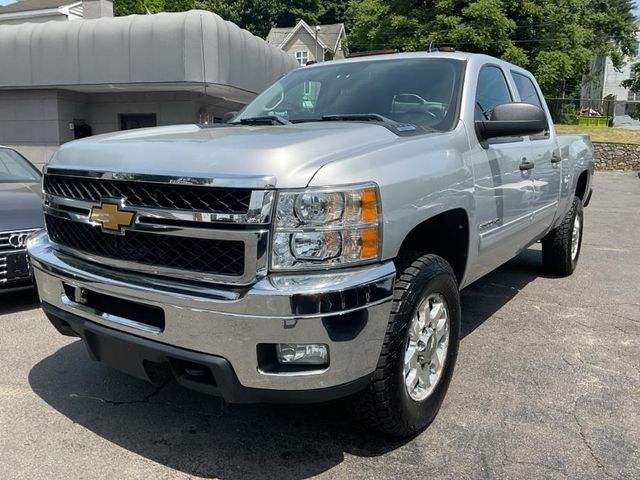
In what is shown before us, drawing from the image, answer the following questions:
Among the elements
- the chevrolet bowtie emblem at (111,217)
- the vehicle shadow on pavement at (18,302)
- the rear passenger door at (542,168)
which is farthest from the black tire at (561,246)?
the vehicle shadow on pavement at (18,302)

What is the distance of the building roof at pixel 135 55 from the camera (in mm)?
13258

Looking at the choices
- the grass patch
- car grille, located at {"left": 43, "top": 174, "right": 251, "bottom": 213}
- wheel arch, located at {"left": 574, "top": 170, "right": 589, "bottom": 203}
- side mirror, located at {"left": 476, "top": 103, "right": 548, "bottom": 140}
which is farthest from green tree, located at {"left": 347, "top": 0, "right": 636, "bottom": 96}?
car grille, located at {"left": 43, "top": 174, "right": 251, "bottom": 213}

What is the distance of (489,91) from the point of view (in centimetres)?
400

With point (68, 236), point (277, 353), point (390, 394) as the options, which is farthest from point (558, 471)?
point (68, 236)

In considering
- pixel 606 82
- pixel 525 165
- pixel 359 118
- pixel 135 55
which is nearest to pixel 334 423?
pixel 359 118

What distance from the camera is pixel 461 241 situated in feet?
10.7

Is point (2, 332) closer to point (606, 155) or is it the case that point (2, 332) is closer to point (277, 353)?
point (277, 353)

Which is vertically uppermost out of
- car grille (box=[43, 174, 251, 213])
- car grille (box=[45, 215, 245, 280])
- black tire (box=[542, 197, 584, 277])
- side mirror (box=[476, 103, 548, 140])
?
side mirror (box=[476, 103, 548, 140])

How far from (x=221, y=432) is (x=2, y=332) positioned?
2.34 metres

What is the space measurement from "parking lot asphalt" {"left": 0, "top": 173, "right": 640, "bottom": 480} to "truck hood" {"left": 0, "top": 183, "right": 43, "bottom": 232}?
2.60 ft

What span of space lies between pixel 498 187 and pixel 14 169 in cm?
509

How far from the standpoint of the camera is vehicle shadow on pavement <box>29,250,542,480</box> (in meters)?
2.66

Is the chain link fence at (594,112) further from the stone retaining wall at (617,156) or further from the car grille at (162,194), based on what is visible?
the car grille at (162,194)

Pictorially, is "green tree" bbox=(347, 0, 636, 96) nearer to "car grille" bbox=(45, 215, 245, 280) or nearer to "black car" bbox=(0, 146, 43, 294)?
"black car" bbox=(0, 146, 43, 294)
